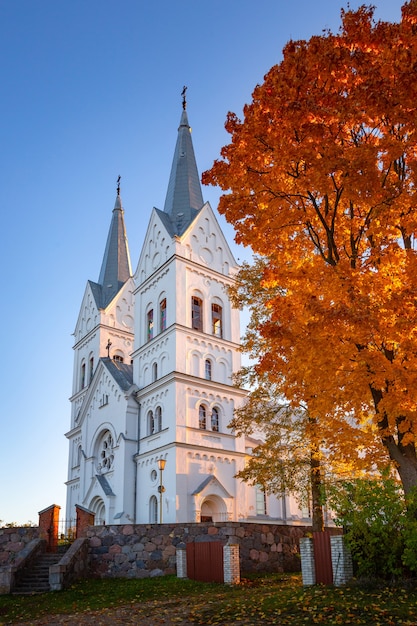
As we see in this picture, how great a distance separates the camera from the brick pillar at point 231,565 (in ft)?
54.6

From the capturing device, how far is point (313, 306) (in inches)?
452

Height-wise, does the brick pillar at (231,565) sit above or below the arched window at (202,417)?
below

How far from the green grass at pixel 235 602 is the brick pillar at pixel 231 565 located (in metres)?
0.35

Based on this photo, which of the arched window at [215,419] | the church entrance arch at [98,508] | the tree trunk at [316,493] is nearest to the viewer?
the tree trunk at [316,493]

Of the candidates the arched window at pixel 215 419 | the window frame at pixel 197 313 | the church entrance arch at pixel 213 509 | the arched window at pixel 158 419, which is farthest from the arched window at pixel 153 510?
the window frame at pixel 197 313

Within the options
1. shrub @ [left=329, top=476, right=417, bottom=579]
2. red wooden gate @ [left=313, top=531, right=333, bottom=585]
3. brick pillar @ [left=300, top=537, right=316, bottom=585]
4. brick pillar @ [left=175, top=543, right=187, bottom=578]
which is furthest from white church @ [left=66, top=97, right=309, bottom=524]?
shrub @ [left=329, top=476, right=417, bottom=579]

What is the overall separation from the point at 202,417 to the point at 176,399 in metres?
2.05

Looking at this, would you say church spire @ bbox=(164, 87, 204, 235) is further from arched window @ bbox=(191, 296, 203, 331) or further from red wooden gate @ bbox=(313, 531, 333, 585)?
red wooden gate @ bbox=(313, 531, 333, 585)

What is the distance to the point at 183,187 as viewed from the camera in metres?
39.2

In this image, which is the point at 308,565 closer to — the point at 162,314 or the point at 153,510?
the point at 153,510

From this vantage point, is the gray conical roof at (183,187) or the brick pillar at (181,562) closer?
the brick pillar at (181,562)

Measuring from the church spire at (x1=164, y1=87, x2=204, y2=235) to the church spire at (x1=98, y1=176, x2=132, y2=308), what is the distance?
10185 millimetres

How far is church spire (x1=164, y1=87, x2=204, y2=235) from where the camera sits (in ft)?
123

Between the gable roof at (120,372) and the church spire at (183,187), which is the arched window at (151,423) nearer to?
the gable roof at (120,372)
